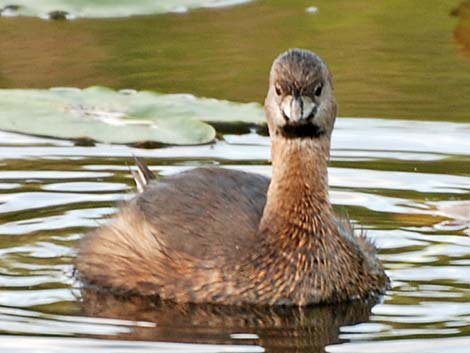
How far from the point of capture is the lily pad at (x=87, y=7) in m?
14.2

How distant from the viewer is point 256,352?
7.33 meters

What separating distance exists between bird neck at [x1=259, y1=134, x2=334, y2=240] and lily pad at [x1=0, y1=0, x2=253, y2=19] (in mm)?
6009

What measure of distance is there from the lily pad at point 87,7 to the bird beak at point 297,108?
6.31 meters

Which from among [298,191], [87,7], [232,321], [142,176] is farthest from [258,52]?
[232,321]

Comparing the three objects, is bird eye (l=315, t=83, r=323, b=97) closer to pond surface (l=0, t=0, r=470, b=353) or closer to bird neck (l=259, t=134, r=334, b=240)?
bird neck (l=259, t=134, r=334, b=240)

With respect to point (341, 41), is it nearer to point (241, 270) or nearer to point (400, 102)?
point (400, 102)

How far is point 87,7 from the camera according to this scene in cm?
1448

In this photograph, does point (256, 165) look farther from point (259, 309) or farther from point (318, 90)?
point (259, 309)

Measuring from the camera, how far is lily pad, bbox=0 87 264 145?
10.9m

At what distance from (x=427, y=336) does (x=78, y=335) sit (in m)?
1.48

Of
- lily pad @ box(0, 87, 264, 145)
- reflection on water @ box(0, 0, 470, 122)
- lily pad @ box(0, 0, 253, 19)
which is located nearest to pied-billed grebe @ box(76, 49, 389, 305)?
lily pad @ box(0, 87, 264, 145)

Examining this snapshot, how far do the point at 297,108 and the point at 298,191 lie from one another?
586 millimetres

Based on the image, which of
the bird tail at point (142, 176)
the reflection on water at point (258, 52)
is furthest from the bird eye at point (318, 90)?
the reflection on water at point (258, 52)

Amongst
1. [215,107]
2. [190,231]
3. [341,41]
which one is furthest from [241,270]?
[341,41]
